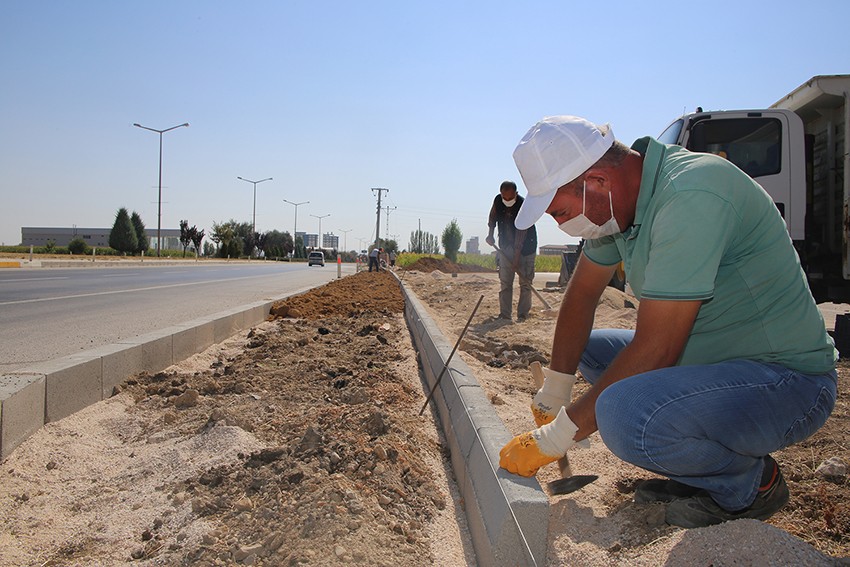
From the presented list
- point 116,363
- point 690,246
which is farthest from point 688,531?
point 116,363

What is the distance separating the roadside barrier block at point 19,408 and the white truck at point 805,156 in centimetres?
708

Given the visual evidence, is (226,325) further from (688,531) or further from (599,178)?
(688,531)

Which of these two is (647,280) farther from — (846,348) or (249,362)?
(846,348)

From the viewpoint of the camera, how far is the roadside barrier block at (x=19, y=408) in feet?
10.1

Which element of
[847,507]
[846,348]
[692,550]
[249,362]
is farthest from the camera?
[846,348]

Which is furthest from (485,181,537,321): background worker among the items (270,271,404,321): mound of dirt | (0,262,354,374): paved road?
(0,262,354,374): paved road

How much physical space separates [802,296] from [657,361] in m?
0.60

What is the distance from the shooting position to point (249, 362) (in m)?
5.34

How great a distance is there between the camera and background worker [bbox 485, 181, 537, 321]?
8602 mm

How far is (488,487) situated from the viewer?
2.43 meters

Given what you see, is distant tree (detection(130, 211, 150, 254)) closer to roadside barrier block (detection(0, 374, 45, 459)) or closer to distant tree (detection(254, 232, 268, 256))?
distant tree (detection(254, 232, 268, 256))

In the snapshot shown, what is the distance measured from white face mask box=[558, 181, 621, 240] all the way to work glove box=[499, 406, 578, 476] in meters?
0.69

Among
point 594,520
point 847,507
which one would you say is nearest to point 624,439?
point 594,520

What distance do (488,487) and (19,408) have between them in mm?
2385
